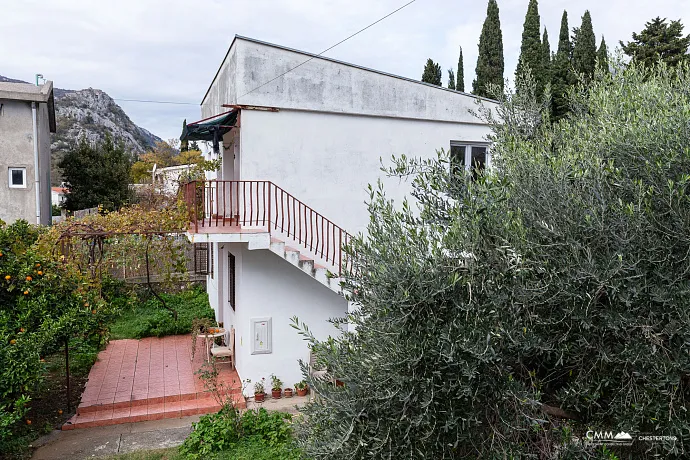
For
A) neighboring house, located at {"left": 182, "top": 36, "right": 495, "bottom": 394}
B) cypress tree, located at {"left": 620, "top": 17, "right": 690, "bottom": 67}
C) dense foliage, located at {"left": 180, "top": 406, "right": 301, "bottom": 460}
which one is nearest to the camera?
dense foliage, located at {"left": 180, "top": 406, "right": 301, "bottom": 460}

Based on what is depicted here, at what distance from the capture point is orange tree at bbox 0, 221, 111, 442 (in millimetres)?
5598

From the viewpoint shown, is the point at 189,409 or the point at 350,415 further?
the point at 189,409

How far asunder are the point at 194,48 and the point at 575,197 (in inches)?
611

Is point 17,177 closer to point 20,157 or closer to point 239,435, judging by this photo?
point 20,157

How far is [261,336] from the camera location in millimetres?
8945

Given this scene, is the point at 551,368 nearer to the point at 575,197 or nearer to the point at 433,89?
the point at 575,197

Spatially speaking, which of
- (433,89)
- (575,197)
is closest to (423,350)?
(575,197)

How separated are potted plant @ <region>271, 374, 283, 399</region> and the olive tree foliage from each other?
5622 millimetres

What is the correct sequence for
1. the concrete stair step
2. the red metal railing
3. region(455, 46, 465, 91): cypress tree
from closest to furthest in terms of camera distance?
1. the concrete stair step
2. the red metal railing
3. region(455, 46, 465, 91): cypress tree

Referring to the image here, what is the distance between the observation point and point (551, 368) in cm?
341

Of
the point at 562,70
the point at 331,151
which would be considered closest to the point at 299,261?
the point at 331,151

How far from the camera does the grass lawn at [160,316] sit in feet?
42.1

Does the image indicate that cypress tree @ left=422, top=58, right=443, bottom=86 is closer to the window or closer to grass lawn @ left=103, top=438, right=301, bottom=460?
the window

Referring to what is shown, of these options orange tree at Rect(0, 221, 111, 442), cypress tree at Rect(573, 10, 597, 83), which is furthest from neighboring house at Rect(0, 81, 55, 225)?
cypress tree at Rect(573, 10, 597, 83)
